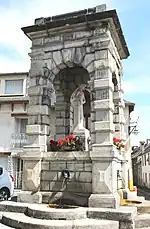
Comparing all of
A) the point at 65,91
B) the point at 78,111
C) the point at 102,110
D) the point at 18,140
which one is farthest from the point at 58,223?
the point at 18,140

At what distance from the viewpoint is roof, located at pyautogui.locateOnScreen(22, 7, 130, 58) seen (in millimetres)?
7262

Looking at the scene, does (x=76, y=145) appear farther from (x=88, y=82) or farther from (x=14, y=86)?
(x=14, y=86)

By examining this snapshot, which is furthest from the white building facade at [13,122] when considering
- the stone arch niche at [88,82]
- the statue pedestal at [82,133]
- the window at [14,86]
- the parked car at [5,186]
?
the stone arch niche at [88,82]

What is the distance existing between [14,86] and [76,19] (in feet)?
50.4

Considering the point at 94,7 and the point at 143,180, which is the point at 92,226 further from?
the point at 143,180

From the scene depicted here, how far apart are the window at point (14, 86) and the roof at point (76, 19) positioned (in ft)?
46.1

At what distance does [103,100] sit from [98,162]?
1602 mm

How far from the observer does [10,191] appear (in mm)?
12375

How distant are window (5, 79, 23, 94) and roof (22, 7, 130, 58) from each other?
14.0 meters

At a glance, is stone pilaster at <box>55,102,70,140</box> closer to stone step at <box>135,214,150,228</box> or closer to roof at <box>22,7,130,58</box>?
roof at <box>22,7,130,58</box>

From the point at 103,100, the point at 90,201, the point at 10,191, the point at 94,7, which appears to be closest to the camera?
the point at 90,201

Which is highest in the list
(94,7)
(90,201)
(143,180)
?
(94,7)

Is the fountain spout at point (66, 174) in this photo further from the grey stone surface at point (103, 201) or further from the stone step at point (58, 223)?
the stone step at point (58, 223)

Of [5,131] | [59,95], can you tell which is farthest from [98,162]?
[5,131]
